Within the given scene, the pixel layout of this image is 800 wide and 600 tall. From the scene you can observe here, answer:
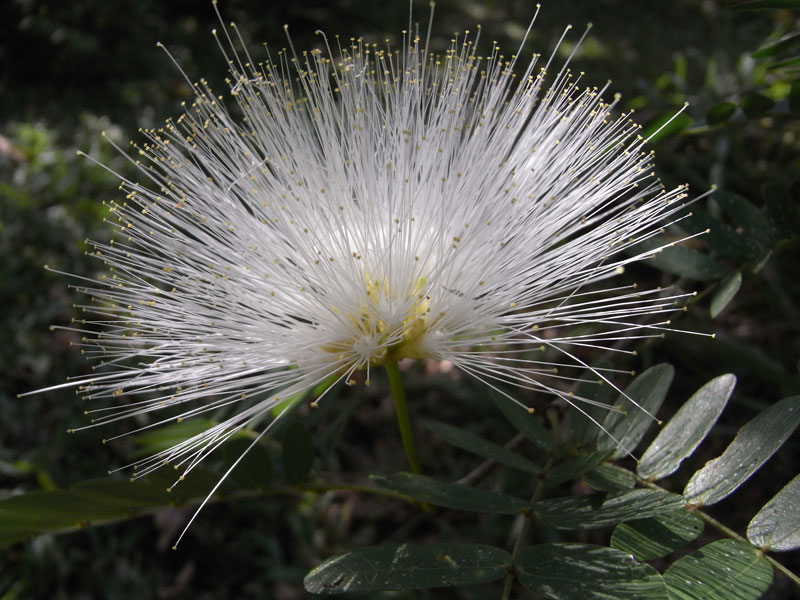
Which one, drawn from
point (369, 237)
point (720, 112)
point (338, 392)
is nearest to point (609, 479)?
point (369, 237)

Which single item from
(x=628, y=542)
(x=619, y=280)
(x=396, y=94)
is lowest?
(x=628, y=542)

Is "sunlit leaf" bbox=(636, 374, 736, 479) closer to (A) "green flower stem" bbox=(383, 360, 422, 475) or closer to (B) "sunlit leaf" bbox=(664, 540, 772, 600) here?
(B) "sunlit leaf" bbox=(664, 540, 772, 600)

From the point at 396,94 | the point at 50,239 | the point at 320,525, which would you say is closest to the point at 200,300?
the point at 396,94

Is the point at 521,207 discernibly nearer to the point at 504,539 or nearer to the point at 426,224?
the point at 426,224

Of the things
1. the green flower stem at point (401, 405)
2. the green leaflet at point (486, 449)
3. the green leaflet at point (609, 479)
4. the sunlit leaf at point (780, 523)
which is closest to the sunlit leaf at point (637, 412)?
the green leaflet at point (609, 479)

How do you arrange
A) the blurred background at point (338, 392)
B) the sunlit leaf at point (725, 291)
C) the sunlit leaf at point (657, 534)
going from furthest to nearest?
the blurred background at point (338, 392), the sunlit leaf at point (725, 291), the sunlit leaf at point (657, 534)

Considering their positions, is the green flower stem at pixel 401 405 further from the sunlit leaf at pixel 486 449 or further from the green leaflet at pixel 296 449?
the green leaflet at pixel 296 449


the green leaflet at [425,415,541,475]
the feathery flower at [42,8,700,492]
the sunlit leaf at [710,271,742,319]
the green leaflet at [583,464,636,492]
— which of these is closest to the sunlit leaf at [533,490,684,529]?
the green leaflet at [583,464,636,492]
